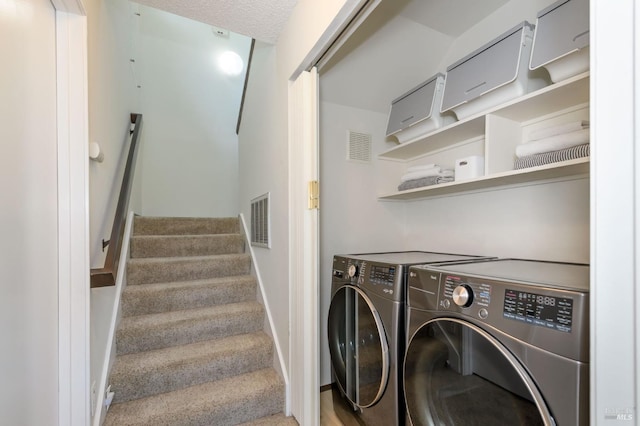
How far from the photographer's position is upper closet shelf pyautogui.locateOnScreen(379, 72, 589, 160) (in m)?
1.08

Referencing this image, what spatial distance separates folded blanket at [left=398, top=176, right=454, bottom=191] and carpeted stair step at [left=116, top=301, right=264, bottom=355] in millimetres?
1374

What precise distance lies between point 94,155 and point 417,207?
2.00 metres

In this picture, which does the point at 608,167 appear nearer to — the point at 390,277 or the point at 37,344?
the point at 390,277

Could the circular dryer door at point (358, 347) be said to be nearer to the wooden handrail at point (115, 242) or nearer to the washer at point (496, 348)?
the washer at point (496, 348)

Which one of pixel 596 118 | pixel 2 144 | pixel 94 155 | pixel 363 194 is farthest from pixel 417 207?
pixel 2 144

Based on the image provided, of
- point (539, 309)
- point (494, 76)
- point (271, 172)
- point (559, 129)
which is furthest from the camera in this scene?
point (271, 172)

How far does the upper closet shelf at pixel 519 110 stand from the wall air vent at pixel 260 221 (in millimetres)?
1046

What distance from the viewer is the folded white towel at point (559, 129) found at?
43.0 inches

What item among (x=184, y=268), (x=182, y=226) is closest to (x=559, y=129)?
(x=184, y=268)

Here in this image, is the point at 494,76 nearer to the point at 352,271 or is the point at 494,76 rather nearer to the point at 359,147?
the point at 359,147

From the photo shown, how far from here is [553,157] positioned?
1112 mm

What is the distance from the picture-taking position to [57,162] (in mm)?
1007

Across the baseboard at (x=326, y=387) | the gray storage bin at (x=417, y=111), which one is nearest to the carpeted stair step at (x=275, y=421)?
the baseboard at (x=326, y=387)

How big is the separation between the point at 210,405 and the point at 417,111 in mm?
2096
